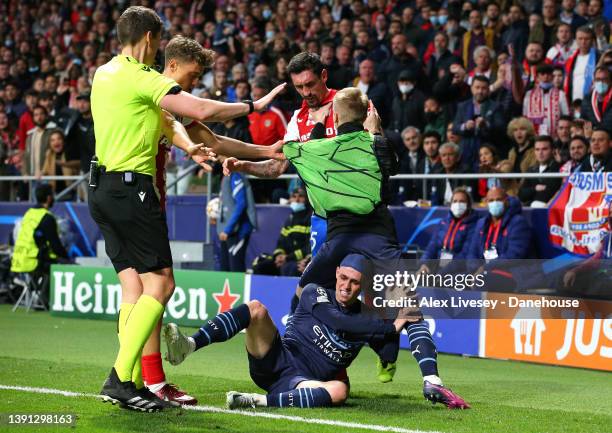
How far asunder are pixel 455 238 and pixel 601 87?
279 centimetres

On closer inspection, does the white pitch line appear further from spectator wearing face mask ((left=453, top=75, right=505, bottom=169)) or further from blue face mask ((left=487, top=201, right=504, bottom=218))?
spectator wearing face mask ((left=453, top=75, right=505, bottom=169))

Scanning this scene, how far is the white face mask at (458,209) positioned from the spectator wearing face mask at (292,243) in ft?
7.13

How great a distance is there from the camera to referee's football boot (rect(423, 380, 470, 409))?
7.66 metres

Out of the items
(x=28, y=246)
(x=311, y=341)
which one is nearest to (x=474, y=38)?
(x=28, y=246)

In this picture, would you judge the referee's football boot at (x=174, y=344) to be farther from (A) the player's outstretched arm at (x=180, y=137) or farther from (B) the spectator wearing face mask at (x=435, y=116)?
(B) the spectator wearing face mask at (x=435, y=116)

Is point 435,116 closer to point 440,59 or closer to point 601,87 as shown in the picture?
point 440,59

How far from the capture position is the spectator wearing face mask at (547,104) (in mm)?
14500

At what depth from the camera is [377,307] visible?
9.30 meters

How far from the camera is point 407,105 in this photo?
52.0 feet

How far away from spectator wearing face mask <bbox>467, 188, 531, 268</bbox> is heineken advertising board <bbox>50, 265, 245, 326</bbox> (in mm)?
2919

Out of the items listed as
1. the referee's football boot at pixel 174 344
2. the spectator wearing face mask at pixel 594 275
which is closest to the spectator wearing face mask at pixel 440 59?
the spectator wearing face mask at pixel 594 275

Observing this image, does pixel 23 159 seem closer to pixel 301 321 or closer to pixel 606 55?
pixel 606 55

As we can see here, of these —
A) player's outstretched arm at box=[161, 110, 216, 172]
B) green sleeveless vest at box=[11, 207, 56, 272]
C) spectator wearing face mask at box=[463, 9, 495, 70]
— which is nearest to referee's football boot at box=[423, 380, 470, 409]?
player's outstretched arm at box=[161, 110, 216, 172]

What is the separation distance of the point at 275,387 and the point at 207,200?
8.50 metres
